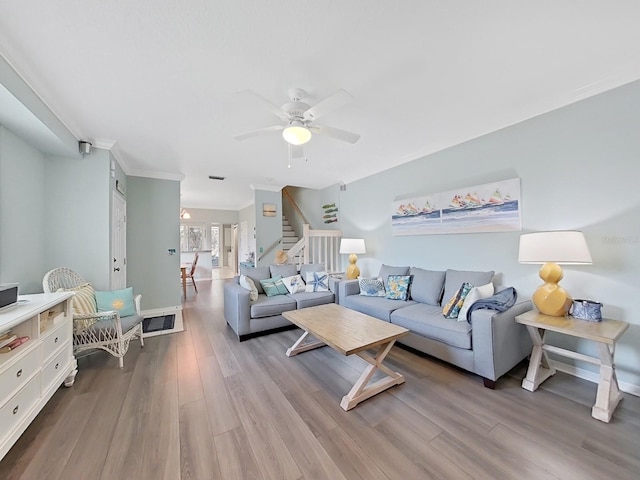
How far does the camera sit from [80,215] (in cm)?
298

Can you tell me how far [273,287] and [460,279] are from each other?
8.11 feet

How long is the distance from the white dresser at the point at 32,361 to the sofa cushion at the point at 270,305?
1695mm

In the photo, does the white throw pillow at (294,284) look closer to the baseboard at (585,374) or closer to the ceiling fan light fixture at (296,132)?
the ceiling fan light fixture at (296,132)

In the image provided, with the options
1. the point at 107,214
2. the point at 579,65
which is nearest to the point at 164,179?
the point at 107,214

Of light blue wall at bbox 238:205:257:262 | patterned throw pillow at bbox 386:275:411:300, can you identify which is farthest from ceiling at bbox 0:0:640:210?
light blue wall at bbox 238:205:257:262

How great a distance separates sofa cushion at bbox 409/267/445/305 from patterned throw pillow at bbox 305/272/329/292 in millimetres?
1307

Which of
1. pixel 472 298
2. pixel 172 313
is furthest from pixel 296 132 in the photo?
pixel 172 313

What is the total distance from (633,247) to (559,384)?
128 cm

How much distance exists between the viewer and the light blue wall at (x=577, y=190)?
2.05 meters

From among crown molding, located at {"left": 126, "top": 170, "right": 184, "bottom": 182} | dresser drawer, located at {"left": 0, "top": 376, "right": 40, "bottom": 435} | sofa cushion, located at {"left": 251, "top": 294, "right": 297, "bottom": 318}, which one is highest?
crown molding, located at {"left": 126, "top": 170, "right": 184, "bottom": 182}

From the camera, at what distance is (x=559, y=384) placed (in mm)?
2146

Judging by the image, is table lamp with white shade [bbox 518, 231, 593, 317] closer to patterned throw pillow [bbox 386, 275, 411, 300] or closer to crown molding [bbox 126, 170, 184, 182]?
patterned throw pillow [bbox 386, 275, 411, 300]

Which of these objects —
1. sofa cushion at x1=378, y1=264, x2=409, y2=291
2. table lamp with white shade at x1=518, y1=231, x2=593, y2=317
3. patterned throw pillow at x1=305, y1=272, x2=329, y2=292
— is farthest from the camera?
patterned throw pillow at x1=305, y1=272, x2=329, y2=292

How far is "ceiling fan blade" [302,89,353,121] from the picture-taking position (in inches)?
69.5
